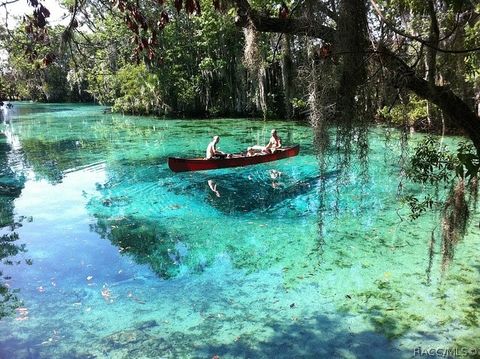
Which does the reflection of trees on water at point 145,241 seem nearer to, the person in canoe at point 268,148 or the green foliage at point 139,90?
the person in canoe at point 268,148

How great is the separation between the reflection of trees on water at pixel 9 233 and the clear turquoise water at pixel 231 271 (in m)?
0.10

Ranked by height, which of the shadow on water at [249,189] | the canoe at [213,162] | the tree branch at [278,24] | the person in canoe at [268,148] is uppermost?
the tree branch at [278,24]

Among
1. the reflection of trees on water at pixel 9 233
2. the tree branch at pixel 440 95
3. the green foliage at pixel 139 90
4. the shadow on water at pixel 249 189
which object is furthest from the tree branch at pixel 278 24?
the green foliage at pixel 139 90

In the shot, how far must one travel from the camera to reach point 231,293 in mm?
6293

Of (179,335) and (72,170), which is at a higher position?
(72,170)

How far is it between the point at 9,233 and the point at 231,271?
525 cm

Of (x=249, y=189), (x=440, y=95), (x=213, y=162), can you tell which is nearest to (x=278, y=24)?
(x=440, y=95)

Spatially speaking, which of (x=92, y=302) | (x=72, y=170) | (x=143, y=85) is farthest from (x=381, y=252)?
(x=143, y=85)

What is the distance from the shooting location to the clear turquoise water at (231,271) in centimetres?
509

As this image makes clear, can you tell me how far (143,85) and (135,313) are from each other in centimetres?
2775

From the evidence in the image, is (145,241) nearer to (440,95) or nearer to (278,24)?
(278,24)

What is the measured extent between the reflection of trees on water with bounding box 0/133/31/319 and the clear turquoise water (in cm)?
10

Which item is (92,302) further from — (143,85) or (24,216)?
(143,85)

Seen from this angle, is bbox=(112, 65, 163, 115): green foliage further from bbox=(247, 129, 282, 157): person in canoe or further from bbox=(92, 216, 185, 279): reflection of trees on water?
bbox=(92, 216, 185, 279): reflection of trees on water
